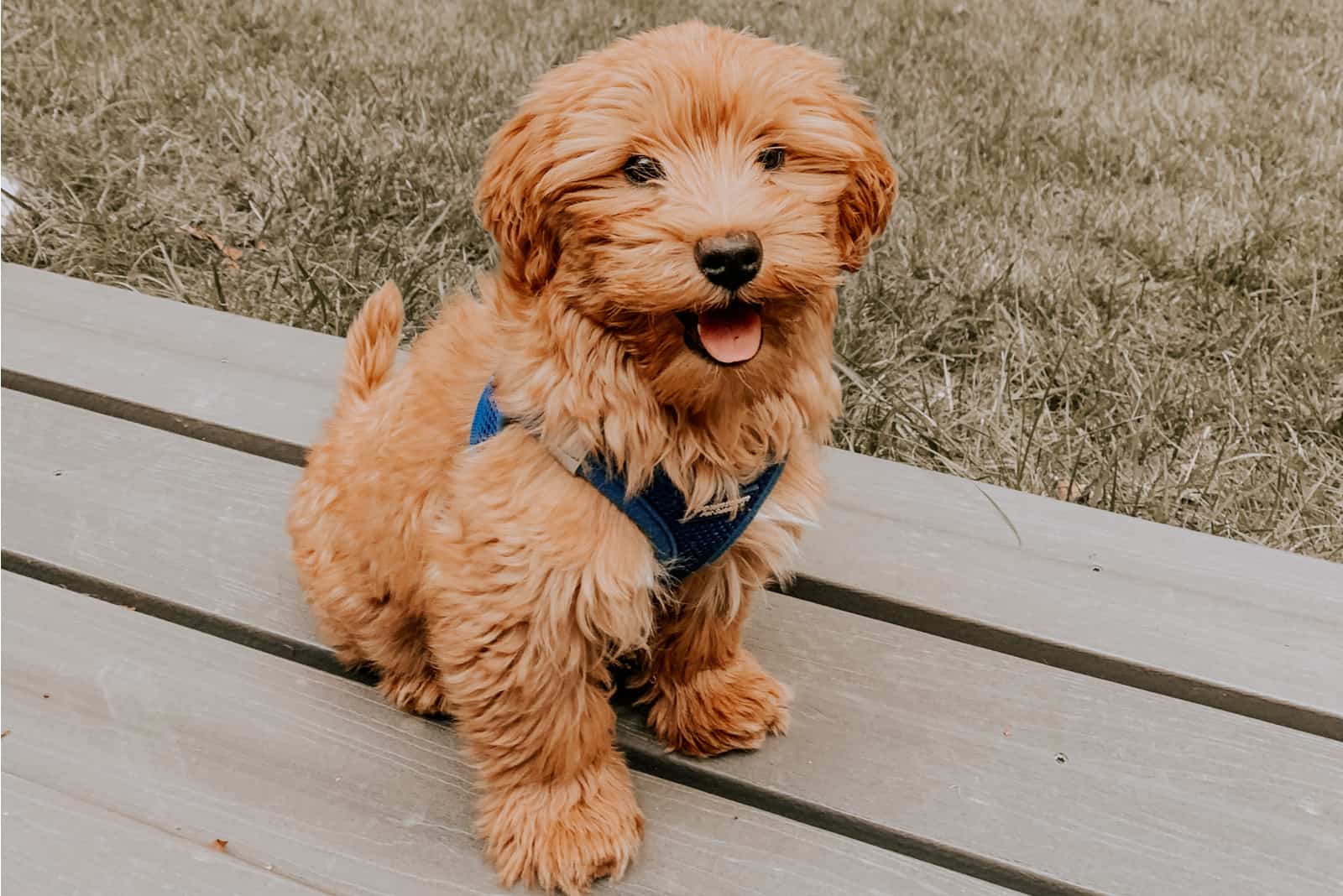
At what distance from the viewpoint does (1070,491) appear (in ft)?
8.87

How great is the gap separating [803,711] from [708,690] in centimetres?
21

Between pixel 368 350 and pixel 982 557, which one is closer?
pixel 368 350

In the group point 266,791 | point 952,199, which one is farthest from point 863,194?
point 952,199

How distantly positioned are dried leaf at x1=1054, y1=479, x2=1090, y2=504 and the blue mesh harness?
4.19ft

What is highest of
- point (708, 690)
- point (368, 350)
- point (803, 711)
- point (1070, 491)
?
point (368, 350)

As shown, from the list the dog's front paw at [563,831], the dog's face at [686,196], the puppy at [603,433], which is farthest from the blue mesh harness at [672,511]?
the dog's front paw at [563,831]

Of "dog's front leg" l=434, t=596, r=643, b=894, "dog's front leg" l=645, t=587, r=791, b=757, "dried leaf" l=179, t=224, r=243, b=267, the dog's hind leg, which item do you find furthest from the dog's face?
"dried leaf" l=179, t=224, r=243, b=267

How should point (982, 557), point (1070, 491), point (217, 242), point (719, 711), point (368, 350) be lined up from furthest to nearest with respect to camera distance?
point (217, 242), point (1070, 491), point (982, 557), point (368, 350), point (719, 711)

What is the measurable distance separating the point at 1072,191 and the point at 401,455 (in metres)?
3.03

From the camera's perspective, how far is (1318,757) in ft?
6.00

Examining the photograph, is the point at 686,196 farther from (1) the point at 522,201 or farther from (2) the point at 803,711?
(2) the point at 803,711

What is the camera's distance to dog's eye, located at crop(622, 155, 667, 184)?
1.41 m

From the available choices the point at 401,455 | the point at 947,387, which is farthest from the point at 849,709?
the point at 947,387

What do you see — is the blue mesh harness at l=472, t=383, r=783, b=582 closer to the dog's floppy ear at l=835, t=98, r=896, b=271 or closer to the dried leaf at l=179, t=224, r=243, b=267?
the dog's floppy ear at l=835, t=98, r=896, b=271
